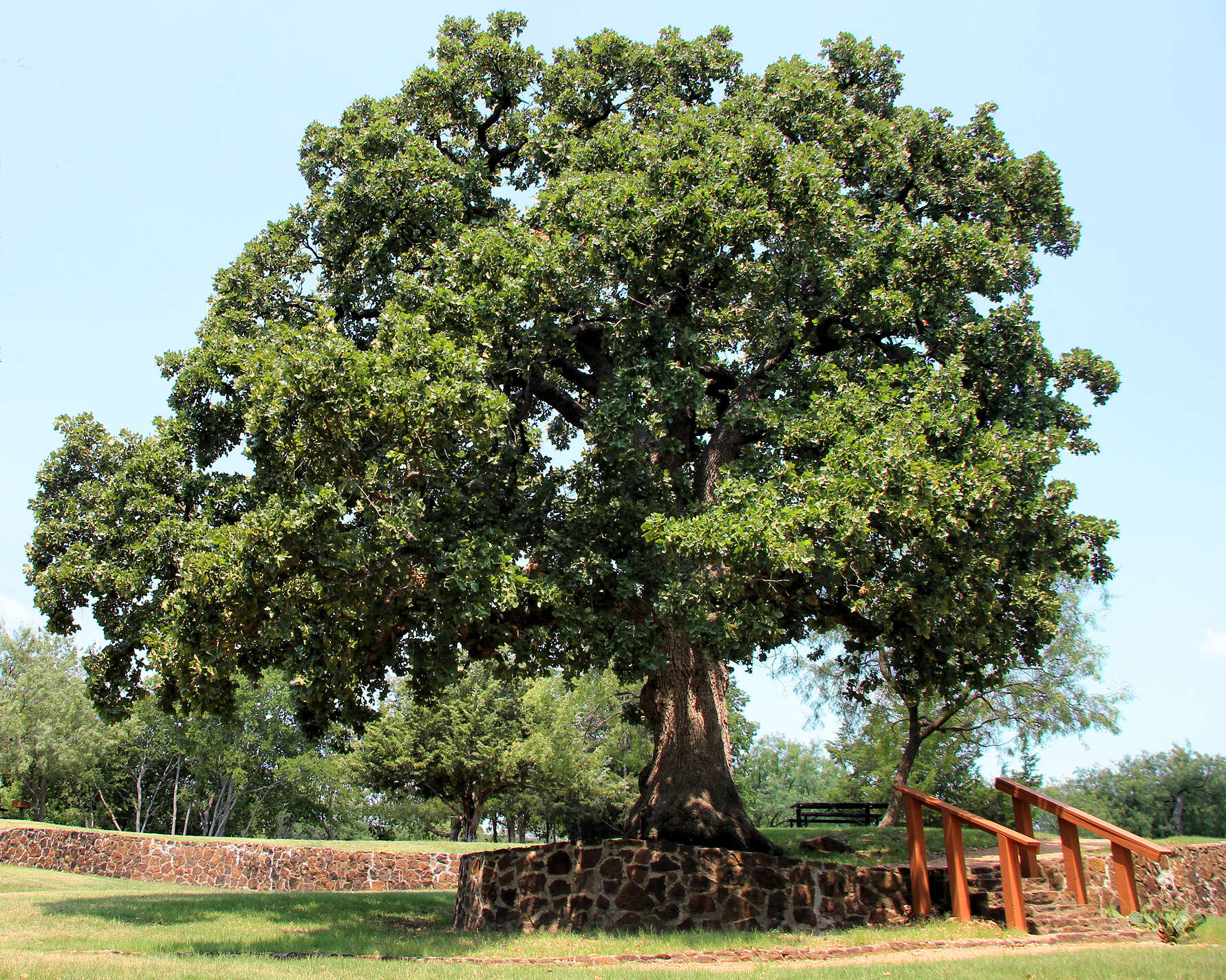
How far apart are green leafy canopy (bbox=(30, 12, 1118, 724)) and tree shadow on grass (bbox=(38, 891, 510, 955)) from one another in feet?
10.3

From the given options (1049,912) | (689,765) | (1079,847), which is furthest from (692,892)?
(1079,847)

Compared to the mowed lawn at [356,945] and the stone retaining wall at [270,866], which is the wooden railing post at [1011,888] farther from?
the stone retaining wall at [270,866]

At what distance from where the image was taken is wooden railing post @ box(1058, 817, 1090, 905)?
11.4 meters

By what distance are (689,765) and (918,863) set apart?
3929mm

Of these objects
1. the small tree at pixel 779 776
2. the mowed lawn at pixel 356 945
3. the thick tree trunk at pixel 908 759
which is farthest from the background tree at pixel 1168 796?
the mowed lawn at pixel 356 945

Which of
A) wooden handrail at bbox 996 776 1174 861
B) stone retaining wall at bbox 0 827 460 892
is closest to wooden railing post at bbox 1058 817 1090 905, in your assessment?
wooden handrail at bbox 996 776 1174 861

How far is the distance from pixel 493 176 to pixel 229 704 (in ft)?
34.4

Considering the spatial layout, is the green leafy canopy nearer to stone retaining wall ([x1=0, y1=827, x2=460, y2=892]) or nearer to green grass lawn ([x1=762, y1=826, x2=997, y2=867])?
green grass lawn ([x1=762, y1=826, x2=997, y2=867])

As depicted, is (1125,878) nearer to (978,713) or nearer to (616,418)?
(616,418)

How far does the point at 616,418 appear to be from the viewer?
12938 mm

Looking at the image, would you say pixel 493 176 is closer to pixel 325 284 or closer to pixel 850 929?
pixel 325 284

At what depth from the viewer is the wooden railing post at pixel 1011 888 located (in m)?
10.9

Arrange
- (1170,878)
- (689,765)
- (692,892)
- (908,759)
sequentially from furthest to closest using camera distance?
(908,759), (689,765), (692,892), (1170,878)

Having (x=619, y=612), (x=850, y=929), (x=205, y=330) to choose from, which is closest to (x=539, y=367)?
(x=619, y=612)
